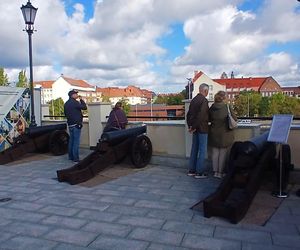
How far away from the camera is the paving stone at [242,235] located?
407 cm

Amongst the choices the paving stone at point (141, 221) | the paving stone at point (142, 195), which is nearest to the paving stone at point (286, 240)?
the paving stone at point (141, 221)

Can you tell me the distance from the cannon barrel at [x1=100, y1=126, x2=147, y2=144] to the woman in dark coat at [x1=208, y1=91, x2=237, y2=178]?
79.1 inches

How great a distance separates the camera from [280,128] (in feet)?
19.0

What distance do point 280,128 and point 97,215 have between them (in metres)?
3.10

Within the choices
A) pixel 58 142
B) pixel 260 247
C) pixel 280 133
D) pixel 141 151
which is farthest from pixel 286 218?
pixel 58 142

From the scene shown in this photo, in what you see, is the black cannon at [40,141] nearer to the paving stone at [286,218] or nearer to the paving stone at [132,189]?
the paving stone at [132,189]

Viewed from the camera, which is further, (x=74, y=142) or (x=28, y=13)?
(x=28, y=13)

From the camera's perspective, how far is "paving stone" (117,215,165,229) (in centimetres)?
454

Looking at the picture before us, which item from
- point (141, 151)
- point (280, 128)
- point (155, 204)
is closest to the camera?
point (155, 204)

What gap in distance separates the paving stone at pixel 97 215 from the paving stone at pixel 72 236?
50 cm

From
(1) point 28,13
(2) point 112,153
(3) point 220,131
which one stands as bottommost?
(2) point 112,153

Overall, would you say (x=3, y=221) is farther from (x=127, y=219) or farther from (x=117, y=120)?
(x=117, y=120)

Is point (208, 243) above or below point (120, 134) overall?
below

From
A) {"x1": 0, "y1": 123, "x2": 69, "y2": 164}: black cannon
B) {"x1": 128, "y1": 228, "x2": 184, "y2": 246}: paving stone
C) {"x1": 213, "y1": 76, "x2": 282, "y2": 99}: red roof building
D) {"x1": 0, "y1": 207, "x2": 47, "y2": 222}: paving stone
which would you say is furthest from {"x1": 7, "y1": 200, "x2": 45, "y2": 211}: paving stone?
{"x1": 213, "y1": 76, "x2": 282, "y2": 99}: red roof building
